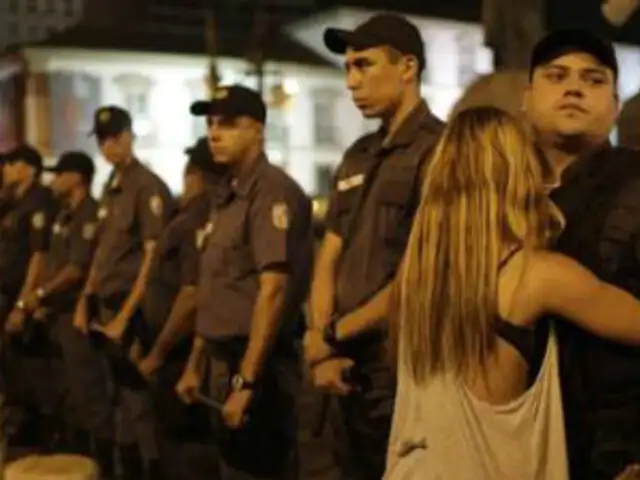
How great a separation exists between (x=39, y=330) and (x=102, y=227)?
1.67 meters

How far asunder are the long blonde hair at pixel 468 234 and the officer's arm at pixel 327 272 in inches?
54.6

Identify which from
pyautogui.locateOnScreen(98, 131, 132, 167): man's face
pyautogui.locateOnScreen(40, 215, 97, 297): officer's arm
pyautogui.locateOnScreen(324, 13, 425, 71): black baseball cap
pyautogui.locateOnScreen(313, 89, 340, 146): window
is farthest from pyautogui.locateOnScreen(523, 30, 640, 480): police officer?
pyautogui.locateOnScreen(313, 89, 340, 146): window

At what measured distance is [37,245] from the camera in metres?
8.84

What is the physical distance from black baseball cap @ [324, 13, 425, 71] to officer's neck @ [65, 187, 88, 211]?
401 centimetres

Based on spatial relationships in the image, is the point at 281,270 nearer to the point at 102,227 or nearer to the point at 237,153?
the point at 237,153

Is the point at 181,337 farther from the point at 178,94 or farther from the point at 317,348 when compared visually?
the point at 178,94

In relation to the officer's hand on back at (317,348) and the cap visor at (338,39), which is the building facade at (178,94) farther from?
the officer's hand on back at (317,348)

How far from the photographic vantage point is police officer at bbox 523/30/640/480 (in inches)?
122

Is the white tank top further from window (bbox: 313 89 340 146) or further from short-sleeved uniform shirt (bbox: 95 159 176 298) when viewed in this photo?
window (bbox: 313 89 340 146)

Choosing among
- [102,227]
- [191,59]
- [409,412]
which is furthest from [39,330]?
[191,59]

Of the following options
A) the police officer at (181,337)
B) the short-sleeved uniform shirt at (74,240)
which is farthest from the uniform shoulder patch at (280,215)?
the short-sleeved uniform shirt at (74,240)

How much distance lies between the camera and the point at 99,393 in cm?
781

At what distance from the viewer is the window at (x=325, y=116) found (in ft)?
112

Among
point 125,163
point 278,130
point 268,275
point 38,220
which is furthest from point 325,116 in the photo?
point 268,275
